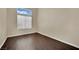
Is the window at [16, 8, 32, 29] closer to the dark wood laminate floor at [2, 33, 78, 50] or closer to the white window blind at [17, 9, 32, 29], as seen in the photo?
the white window blind at [17, 9, 32, 29]

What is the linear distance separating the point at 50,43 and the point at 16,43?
540 mm

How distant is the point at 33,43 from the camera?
4.92 ft

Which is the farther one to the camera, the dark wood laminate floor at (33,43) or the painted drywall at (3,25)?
the dark wood laminate floor at (33,43)

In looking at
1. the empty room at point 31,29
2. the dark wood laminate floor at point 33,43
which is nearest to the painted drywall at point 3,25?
the empty room at point 31,29

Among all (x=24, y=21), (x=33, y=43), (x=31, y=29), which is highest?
(x=24, y=21)

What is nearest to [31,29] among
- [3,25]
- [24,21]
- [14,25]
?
[24,21]

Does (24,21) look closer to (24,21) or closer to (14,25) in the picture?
(24,21)

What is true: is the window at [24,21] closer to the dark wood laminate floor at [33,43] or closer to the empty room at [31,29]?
the empty room at [31,29]

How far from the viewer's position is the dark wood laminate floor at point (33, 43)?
140cm

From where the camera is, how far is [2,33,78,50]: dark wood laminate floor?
140 centimetres
